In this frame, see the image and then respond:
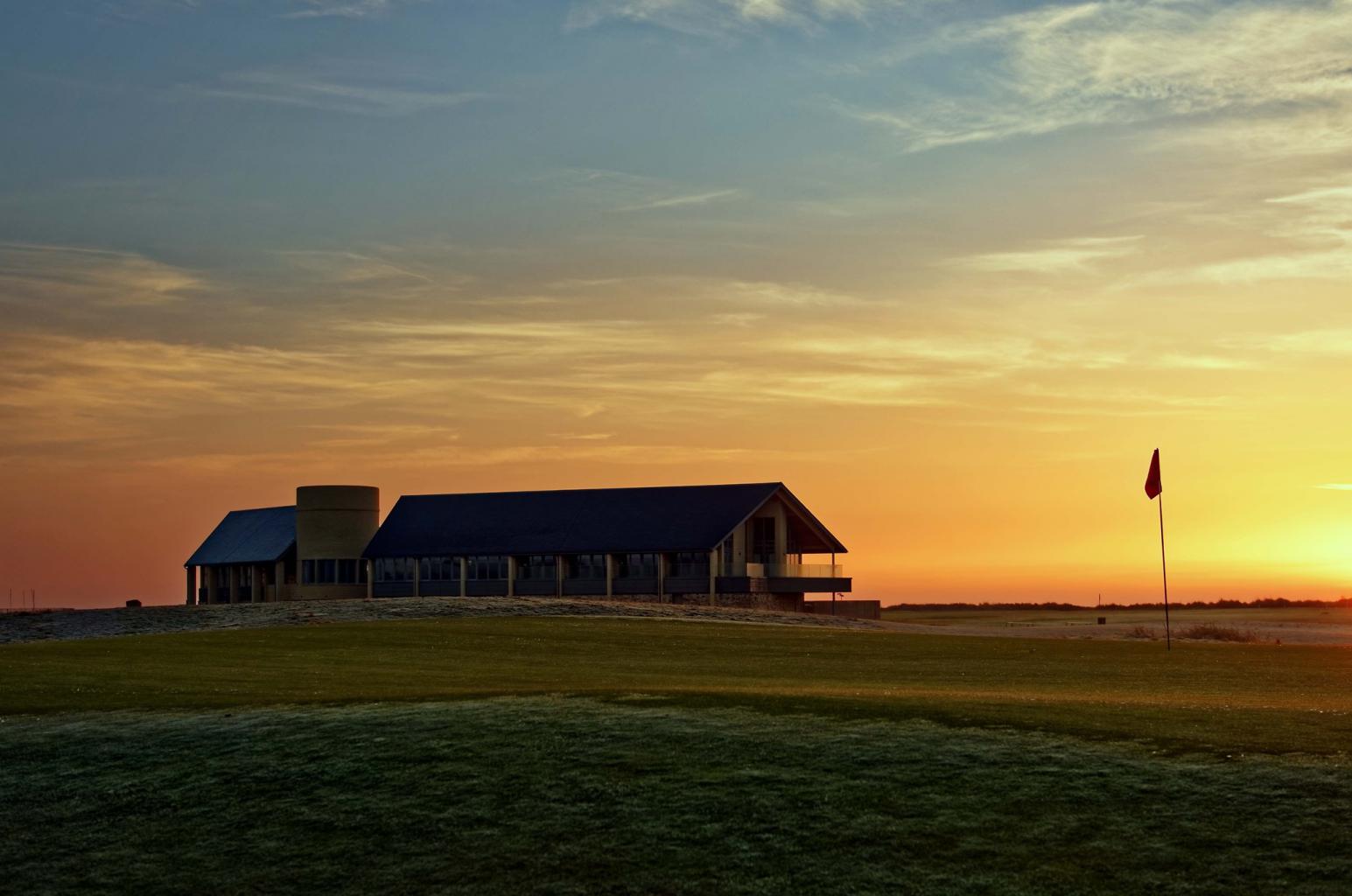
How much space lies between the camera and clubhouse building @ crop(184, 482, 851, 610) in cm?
8044

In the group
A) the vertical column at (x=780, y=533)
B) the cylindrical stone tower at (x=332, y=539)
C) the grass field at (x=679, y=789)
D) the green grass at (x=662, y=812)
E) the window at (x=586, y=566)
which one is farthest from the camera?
the cylindrical stone tower at (x=332, y=539)

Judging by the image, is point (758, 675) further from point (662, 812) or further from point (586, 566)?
point (586, 566)

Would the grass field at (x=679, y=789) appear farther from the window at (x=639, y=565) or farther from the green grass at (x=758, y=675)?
the window at (x=639, y=565)

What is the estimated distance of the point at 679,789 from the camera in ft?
64.3

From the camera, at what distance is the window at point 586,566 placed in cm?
8256

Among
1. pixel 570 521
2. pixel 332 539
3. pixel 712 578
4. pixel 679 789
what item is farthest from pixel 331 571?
pixel 679 789

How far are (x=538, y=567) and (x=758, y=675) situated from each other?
49.8 m

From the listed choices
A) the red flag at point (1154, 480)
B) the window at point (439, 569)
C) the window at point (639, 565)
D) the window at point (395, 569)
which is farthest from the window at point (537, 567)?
the red flag at point (1154, 480)

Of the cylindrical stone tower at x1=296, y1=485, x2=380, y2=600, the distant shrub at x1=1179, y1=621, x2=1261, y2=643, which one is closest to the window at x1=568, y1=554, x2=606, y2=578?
the cylindrical stone tower at x1=296, y1=485, x2=380, y2=600

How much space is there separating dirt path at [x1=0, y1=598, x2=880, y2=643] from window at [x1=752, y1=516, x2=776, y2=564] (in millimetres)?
13113

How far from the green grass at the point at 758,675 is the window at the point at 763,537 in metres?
27.1

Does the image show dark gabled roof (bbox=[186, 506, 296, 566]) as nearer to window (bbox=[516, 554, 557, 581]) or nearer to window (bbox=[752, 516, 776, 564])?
window (bbox=[516, 554, 557, 581])

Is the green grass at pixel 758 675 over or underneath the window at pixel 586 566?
underneath

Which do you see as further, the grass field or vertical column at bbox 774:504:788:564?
vertical column at bbox 774:504:788:564
